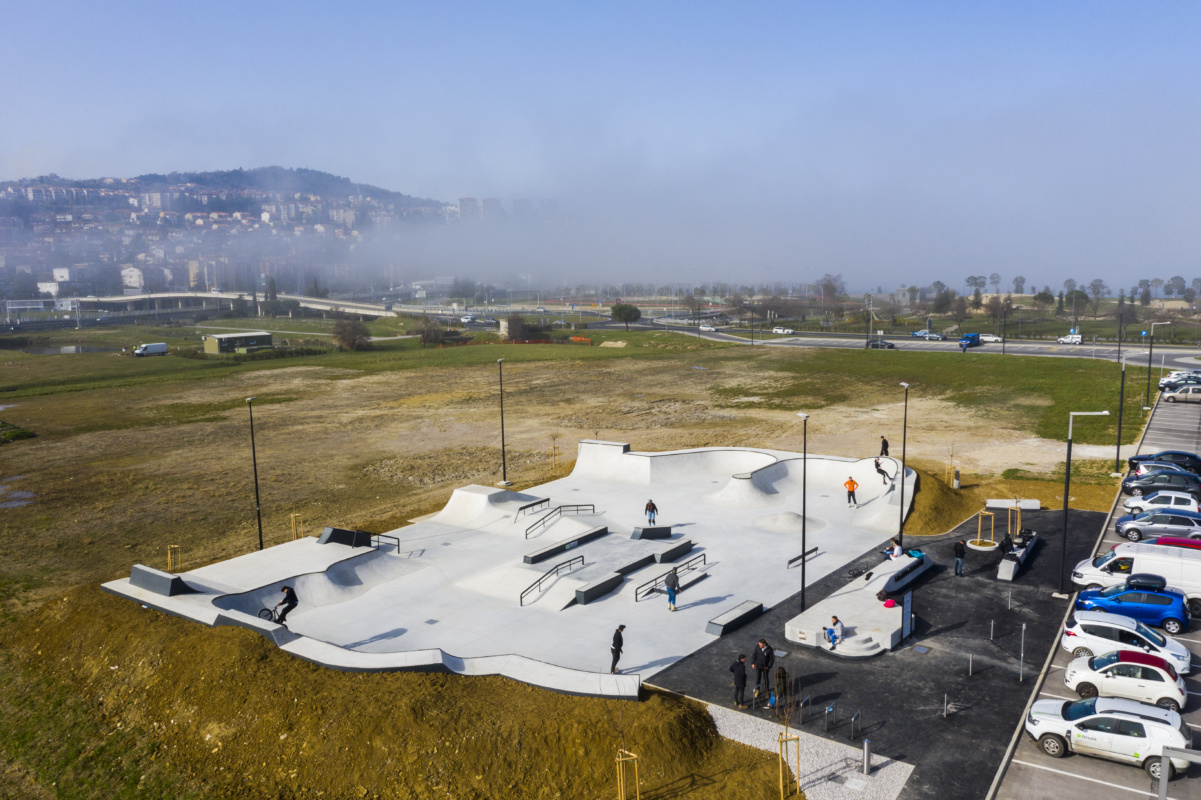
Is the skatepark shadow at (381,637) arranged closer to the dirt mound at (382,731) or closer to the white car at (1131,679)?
the dirt mound at (382,731)

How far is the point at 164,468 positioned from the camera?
49.1 metres

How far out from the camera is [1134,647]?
62.0 ft

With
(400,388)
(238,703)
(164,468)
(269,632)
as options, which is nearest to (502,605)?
(269,632)

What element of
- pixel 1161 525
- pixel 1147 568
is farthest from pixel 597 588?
pixel 1161 525

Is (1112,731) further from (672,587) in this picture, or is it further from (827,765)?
(672,587)

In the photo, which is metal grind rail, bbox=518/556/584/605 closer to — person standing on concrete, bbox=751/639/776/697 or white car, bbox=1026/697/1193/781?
person standing on concrete, bbox=751/639/776/697

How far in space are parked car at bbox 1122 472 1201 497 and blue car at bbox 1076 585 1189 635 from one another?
1403 centimetres

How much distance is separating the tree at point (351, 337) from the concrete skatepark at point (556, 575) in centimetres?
8792

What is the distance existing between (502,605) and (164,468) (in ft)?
116

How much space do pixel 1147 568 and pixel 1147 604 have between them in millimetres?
2378

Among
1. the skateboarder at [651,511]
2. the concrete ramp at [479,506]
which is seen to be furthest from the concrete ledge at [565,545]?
the concrete ramp at [479,506]

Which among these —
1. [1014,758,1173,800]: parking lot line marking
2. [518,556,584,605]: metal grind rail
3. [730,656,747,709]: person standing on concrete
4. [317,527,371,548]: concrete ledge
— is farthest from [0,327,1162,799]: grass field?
[518,556,584,605]: metal grind rail

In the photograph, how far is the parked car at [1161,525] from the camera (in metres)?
27.8

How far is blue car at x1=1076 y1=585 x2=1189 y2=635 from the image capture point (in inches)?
840
